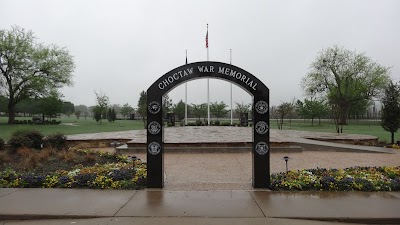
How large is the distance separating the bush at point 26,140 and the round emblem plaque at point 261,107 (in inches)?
388

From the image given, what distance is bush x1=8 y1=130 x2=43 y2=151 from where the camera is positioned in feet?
41.4

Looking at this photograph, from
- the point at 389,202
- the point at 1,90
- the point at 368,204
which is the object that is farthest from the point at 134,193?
the point at 1,90

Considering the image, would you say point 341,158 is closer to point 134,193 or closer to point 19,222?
point 134,193

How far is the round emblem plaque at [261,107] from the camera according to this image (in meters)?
7.43

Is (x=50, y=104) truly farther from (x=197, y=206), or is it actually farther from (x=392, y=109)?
(x=197, y=206)

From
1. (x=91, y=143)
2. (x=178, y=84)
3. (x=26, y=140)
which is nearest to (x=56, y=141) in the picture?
(x=26, y=140)

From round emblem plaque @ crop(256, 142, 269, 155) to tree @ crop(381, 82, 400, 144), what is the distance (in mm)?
14926

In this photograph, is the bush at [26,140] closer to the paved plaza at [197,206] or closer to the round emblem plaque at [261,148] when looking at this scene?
the paved plaza at [197,206]

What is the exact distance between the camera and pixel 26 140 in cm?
1280

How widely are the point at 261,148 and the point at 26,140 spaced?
9.97 m

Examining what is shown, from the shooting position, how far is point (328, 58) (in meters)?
52.0

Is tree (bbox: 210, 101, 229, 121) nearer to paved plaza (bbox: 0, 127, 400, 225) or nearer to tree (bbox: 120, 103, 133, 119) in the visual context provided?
tree (bbox: 120, 103, 133, 119)

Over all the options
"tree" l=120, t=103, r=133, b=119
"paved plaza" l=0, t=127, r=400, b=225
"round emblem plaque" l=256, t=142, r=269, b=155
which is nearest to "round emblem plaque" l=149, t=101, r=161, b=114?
"paved plaza" l=0, t=127, r=400, b=225

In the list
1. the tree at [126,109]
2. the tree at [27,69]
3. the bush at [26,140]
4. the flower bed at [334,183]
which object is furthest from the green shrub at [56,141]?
the tree at [126,109]
